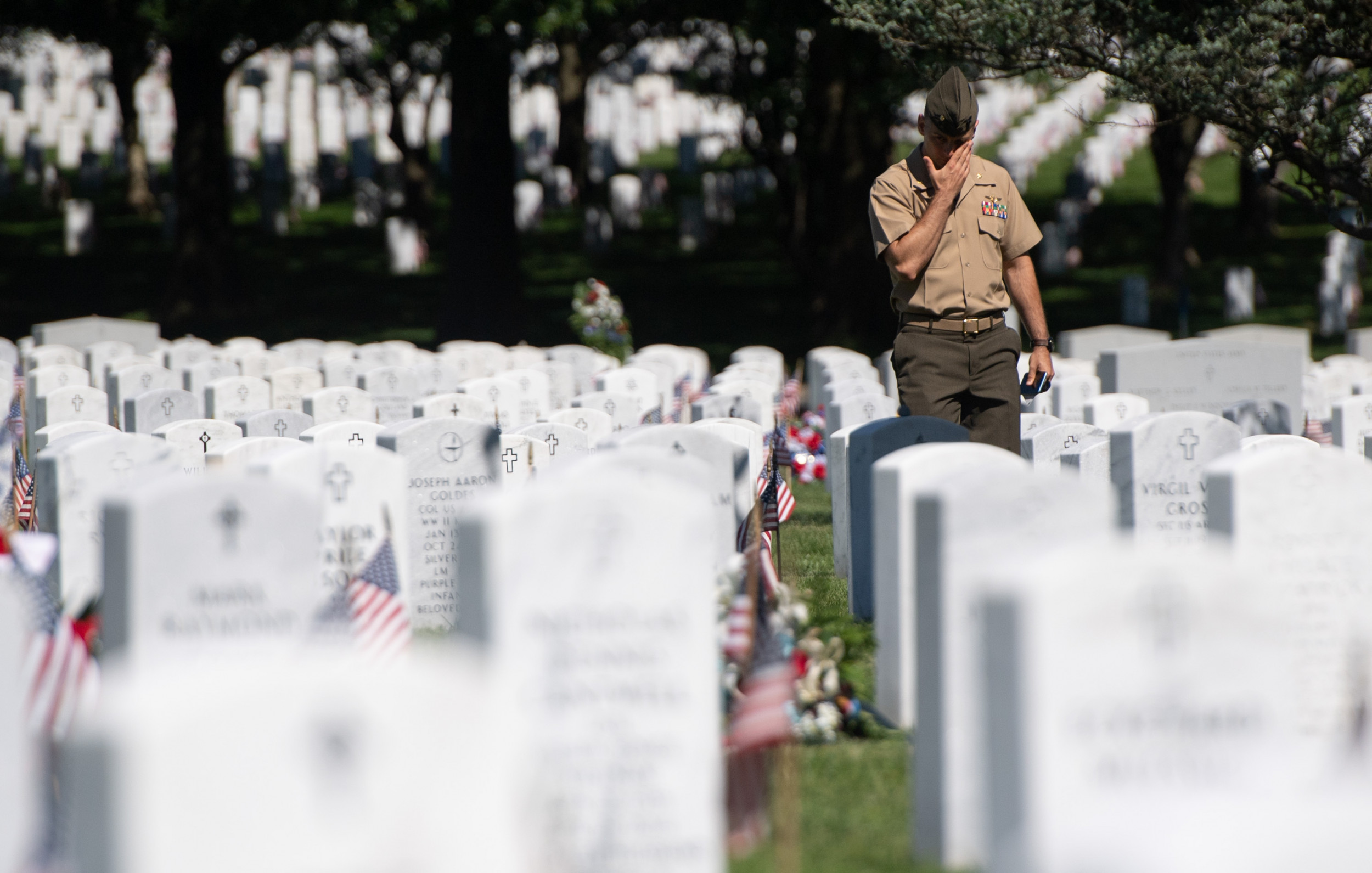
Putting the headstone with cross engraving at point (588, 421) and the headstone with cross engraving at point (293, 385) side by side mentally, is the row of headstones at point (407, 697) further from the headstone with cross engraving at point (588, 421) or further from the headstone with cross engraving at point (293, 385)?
the headstone with cross engraving at point (293, 385)

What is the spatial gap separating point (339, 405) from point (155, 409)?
1.17 meters

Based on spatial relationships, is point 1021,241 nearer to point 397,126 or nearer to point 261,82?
point 397,126

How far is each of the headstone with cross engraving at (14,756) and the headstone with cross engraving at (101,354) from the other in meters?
11.7

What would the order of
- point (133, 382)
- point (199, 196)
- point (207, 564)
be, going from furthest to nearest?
point (199, 196), point (133, 382), point (207, 564)

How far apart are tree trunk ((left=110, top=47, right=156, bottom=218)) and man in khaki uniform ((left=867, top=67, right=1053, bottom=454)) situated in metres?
18.2

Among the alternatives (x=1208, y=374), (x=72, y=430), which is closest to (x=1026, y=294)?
(x=72, y=430)

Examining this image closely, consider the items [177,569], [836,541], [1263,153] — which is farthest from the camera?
[1263,153]

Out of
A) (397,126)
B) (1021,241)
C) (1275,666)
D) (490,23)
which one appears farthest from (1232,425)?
(397,126)

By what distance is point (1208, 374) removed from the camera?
42.9 ft

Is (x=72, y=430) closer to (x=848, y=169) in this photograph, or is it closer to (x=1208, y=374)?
(x=1208, y=374)

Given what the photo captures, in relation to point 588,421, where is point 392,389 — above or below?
above

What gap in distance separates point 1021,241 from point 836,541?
221 centimetres

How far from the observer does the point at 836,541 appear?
9266 mm

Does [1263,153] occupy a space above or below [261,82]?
below
